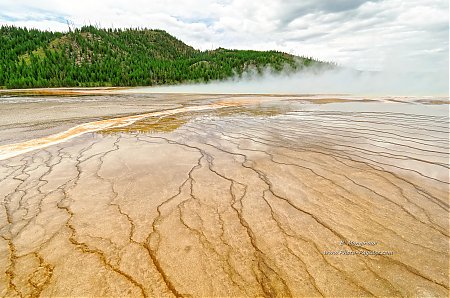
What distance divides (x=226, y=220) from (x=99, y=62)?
387ft

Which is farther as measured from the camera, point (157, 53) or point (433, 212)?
point (157, 53)

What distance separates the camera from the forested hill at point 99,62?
78.0 metres

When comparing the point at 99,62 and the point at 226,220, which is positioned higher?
the point at 99,62

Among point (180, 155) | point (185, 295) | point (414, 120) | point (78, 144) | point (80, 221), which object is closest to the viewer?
point (185, 295)

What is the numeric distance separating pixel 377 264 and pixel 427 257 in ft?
1.84

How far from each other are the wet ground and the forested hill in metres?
76.9

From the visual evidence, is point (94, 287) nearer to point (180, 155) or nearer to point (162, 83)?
point (180, 155)

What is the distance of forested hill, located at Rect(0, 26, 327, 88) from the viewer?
78.0m

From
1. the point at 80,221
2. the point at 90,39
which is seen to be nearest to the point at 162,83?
the point at 90,39

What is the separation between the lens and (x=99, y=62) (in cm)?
10488

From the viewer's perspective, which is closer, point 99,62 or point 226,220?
point 226,220

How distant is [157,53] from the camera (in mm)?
153875

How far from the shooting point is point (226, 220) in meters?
3.42

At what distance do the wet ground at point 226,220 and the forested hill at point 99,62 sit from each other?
76.9 meters
